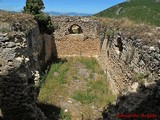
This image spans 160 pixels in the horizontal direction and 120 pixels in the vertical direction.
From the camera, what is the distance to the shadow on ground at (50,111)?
9984 mm

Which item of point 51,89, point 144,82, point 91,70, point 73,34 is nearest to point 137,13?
point 73,34

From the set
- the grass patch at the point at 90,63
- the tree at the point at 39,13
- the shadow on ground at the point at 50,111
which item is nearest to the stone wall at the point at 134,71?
the grass patch at the point at 90,63

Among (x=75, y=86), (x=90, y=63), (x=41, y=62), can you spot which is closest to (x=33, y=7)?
(x=41, y=62)

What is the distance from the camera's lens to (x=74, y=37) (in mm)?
19453

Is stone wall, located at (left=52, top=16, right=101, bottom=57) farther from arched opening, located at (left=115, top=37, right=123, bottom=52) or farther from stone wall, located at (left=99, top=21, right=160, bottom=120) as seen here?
arched opening, located at (left=115, top=37, right=123, bottom=52)

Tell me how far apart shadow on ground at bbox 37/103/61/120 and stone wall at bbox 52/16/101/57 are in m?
8.88

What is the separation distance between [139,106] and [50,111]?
13.0ft

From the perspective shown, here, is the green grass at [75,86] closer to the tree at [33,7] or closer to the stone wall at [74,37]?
the stone wall at [74,37]

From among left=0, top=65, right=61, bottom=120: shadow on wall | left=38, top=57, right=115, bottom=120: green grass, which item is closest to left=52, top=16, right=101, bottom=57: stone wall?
left=38, top=57, right=115, bottom=120: green grass

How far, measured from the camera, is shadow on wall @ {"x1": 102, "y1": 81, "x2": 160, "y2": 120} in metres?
7.06

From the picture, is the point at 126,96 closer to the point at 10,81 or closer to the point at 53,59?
the point at 10,81

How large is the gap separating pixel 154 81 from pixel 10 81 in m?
4.13

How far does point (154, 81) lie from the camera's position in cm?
849

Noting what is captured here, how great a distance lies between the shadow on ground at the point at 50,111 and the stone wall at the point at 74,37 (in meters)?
8.88
